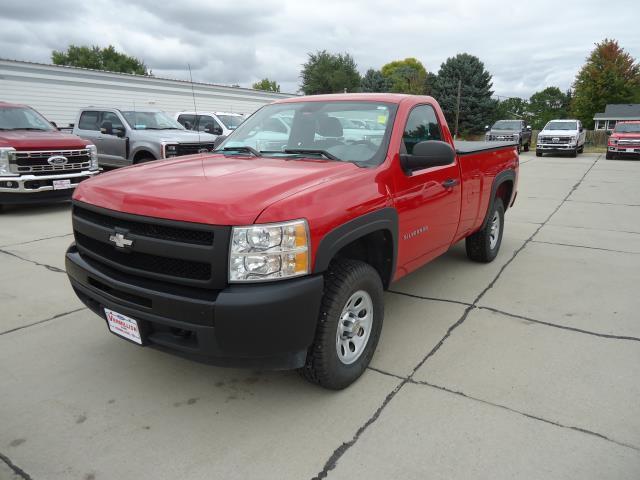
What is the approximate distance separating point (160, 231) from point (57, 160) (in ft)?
23.2

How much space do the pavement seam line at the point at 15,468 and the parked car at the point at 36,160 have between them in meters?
6.75

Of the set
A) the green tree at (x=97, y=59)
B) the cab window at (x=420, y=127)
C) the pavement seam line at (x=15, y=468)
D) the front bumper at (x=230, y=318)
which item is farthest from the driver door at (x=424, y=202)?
the green tree at (x=97, y=59)

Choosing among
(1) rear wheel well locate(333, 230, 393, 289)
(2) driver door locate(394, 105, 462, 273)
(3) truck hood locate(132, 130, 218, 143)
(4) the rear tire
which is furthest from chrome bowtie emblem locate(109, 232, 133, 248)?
(3) truck hood locate(132, 130, 218, 143)

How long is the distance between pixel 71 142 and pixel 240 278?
305 inches

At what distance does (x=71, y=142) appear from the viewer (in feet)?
28.5

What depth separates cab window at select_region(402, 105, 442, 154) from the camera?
3.73 metres

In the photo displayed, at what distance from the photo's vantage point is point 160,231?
2.56 metres

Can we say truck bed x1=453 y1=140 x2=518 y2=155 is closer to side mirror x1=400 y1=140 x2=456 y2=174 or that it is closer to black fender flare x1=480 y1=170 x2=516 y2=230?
black fender flare x1=480 y1=170 x2=516 y2=230

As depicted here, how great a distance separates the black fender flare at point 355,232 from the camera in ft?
8.44

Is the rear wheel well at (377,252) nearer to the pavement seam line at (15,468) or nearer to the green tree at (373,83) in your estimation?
the pavement seam line at (15,468)

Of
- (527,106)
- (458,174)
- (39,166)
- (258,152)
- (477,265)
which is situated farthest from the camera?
(527,106)

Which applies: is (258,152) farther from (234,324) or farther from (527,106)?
(527,106)

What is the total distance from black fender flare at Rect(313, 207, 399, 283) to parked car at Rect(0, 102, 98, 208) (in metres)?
7.15

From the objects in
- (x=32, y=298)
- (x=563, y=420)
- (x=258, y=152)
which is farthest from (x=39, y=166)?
(x=563, y=420)
